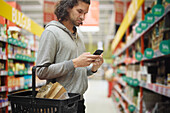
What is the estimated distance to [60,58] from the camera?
1469 mm

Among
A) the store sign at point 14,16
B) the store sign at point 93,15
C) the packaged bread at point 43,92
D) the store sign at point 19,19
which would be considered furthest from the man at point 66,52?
the store sign at point 93,15

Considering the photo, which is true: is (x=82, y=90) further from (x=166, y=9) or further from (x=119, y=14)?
(x=119, y=14)

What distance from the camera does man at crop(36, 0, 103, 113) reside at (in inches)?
53.1

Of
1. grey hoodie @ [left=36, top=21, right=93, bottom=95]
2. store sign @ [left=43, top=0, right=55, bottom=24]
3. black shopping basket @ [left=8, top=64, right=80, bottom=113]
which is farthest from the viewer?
store sign @ [left=43, top=0, right=55, bottom=24]

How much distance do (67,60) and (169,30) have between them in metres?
1.51

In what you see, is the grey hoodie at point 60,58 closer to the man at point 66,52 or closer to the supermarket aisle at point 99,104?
the man at point 66,52

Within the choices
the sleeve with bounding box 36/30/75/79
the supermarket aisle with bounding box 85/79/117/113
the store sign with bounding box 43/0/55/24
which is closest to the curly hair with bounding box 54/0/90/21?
the sleeve with bounding box 36/30/75/79

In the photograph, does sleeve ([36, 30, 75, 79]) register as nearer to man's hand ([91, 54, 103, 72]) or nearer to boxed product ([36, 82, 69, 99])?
boxed product ([36, 82, 69, 99])

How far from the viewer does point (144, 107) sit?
3.18 metres

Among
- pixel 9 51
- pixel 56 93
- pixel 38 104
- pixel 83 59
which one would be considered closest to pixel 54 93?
pixel 56 93

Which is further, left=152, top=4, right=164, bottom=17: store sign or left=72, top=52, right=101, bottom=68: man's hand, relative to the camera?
left=152, top=4, right=164, bottom=17: store sign

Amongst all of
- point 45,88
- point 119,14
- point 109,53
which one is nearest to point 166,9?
point 45,88

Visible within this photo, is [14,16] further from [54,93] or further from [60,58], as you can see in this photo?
[54,93]

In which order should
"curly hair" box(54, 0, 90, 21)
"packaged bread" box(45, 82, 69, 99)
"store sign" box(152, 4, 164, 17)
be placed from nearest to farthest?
"packaged bread" box(45, 82, 69, 99) → "curly hair" box(54, 0, 90, 21) → "store sign" box(152, 4, 164, 17)
